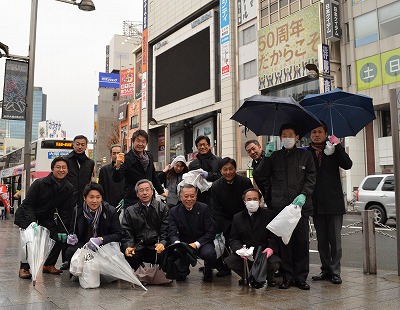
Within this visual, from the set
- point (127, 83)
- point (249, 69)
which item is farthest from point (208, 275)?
point (127, 83)

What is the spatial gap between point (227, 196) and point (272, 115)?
126 centimetres

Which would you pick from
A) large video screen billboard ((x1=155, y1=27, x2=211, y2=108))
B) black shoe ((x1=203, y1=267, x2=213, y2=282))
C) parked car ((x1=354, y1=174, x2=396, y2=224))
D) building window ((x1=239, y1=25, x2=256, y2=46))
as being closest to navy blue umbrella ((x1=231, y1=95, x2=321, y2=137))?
black shoe ((x1=203, y1=267, x2=213, y2=282))

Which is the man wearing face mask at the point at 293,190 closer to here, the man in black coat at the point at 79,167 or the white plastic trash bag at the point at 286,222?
the white plastic trash bag at the point at 286,222

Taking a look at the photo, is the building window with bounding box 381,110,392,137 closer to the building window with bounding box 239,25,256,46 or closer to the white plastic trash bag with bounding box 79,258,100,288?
the building window with bounding box 239,25,256,46

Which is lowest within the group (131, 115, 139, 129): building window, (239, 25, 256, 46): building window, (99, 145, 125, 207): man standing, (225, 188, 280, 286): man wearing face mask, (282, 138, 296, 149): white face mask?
(225, 188, 280, 286): man wearing face mask

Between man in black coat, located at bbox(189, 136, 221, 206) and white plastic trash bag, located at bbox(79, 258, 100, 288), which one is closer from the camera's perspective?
white plastic trash bag, located at bbox(79, 258, 100, 288)

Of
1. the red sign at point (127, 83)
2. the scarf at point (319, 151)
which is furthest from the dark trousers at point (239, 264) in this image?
the red sign at point (127, 83)

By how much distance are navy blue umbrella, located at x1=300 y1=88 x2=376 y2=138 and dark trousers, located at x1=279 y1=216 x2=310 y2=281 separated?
4.93 ft

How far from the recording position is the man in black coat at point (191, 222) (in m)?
5.62

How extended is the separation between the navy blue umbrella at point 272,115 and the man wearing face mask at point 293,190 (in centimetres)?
22

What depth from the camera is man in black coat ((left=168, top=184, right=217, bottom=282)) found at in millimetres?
5621

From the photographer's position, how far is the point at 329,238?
5508 mm

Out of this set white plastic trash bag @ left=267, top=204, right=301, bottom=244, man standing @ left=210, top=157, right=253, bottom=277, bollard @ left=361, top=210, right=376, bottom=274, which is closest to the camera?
white plastic trash bag @ left=267, top=204, right=301, bottom=244

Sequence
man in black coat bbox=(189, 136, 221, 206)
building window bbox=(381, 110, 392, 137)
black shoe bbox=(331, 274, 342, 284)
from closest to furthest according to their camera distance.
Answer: black shoe bbox=(331, 274, 342, 284) < man in black coat bbox=(189, 136, 221, 206) < building window bbox=(381, 110, 392, 137)
